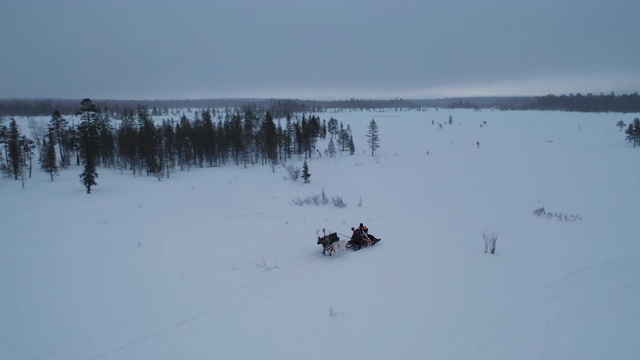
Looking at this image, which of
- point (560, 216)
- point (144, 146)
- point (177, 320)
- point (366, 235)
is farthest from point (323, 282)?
point (144, 146)

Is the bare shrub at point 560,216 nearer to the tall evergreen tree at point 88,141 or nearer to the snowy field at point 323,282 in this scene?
the snowy field at point 323,282

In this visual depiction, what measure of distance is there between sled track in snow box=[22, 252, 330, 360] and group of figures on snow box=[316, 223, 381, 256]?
5.45 feet

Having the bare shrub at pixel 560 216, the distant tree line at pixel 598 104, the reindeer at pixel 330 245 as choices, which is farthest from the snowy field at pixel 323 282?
the distant tree line at pixel 598 104

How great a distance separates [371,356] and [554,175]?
138ft

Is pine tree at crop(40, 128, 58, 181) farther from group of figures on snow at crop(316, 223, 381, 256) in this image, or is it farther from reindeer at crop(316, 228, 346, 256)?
reindeer at crop(316, 228, 346, 256)

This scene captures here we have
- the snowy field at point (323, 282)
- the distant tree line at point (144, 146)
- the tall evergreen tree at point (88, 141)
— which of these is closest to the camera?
the snowy field at point (323, 282)

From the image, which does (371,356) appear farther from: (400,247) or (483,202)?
(483,202)

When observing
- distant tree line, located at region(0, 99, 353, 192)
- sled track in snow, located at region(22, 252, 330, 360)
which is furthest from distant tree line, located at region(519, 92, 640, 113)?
sled track in snow, located at region(22, 252, 330, 360)

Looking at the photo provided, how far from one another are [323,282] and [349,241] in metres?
3.64

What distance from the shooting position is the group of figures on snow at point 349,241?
14211 millimetres

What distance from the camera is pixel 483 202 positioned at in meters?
27.2

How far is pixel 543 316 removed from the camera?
9.70 metres

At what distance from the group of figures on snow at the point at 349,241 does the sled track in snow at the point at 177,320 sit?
5.45ft

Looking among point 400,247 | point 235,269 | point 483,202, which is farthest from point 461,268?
point 483,202
